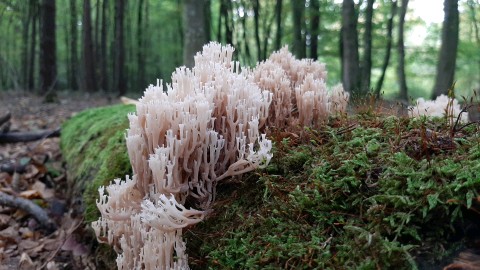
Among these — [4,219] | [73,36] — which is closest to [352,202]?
[4,219]

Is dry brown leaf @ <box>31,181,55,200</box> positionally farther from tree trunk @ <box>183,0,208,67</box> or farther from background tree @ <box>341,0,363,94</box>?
background tree @ <box>341,0,363,94</box>

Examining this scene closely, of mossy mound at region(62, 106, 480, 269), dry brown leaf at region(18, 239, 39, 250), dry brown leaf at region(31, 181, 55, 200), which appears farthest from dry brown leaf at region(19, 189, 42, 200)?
mossy mound at region(62, 106, 480, 269)

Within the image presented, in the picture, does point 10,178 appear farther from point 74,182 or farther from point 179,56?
point 179,56

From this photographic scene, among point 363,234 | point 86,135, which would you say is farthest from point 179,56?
point 363,234

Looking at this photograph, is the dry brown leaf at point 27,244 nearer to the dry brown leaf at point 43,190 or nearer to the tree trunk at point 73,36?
the dry brown leaf at point 43,190

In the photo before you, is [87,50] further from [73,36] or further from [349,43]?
[349,43]

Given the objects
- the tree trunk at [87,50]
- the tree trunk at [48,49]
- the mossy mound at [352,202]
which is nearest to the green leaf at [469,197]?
the mossy mound at [352,202]
